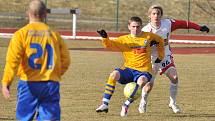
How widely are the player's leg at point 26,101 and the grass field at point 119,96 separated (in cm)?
306

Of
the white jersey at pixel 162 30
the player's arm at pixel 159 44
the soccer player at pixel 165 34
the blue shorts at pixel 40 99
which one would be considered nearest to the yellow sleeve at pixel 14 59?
the blue shorts at pixel 40 99

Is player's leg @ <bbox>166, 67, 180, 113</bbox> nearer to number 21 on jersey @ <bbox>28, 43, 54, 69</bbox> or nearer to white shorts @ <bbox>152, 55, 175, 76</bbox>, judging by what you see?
white shorts @ <bbox>152, 55, 175, 76</bbox>

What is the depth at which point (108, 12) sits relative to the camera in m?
53.4

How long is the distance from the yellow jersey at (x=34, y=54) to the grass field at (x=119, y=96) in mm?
3212

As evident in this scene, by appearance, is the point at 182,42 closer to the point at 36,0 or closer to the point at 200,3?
the point at 200,3

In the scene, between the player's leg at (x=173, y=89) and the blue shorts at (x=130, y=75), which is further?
the player's leg at (x=173, y=89)

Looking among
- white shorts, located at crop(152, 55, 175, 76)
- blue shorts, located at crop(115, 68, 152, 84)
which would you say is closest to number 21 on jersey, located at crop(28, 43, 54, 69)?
blue shorts, located at crop(115, 68, 152, 84)

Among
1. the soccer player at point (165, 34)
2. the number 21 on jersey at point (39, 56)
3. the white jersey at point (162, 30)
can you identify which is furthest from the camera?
the white jersey at point (162, 30)

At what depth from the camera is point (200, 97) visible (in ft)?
45.1

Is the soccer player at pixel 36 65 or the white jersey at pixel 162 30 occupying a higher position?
the white jersey at pixel 162 30

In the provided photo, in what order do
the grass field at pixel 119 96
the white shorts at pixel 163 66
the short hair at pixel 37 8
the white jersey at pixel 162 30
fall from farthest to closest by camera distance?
the white shorts at pixel 163 66 → the white jersey at pixel 162 30 → the grass field at pixel 119 96 → the short hair at pixel 37 8

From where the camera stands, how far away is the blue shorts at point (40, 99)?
7141mm

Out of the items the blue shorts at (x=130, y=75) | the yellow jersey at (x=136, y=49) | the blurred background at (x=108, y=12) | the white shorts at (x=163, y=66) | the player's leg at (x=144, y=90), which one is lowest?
the player's leg at (x=144, y=90)

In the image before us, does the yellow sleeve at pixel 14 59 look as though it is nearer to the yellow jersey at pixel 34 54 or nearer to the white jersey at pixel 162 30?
the yellow jersey at pixel 34 54
